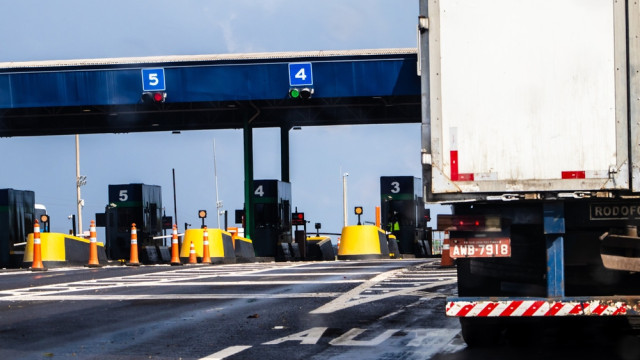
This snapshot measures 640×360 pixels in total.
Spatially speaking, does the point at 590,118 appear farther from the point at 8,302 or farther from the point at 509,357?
the point at 8,302

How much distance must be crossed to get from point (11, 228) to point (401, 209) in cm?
1643

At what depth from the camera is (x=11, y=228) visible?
3509cm

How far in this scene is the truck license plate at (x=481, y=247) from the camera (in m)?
8.29

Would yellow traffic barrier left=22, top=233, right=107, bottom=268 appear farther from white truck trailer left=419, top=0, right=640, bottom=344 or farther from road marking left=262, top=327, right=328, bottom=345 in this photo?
white truck trailer left=419, top=0, right=640, bottom=344

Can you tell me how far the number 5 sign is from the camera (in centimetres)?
3738

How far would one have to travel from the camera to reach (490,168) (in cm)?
828

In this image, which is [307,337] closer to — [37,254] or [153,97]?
[37,254]

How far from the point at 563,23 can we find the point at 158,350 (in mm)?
4163

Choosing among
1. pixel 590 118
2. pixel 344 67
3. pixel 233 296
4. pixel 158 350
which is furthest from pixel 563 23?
pixel 344 67

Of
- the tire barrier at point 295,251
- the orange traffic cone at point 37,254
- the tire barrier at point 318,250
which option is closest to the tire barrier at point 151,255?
the tire barrier at point 295,251

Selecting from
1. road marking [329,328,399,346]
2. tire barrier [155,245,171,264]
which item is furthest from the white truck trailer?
tire barrier [155,245,171,264]

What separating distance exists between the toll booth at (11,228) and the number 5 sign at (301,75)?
9648 mm

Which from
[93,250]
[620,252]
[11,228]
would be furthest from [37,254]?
[620,252]

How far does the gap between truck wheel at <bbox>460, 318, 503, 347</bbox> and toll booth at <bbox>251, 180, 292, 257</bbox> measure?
108 ft
